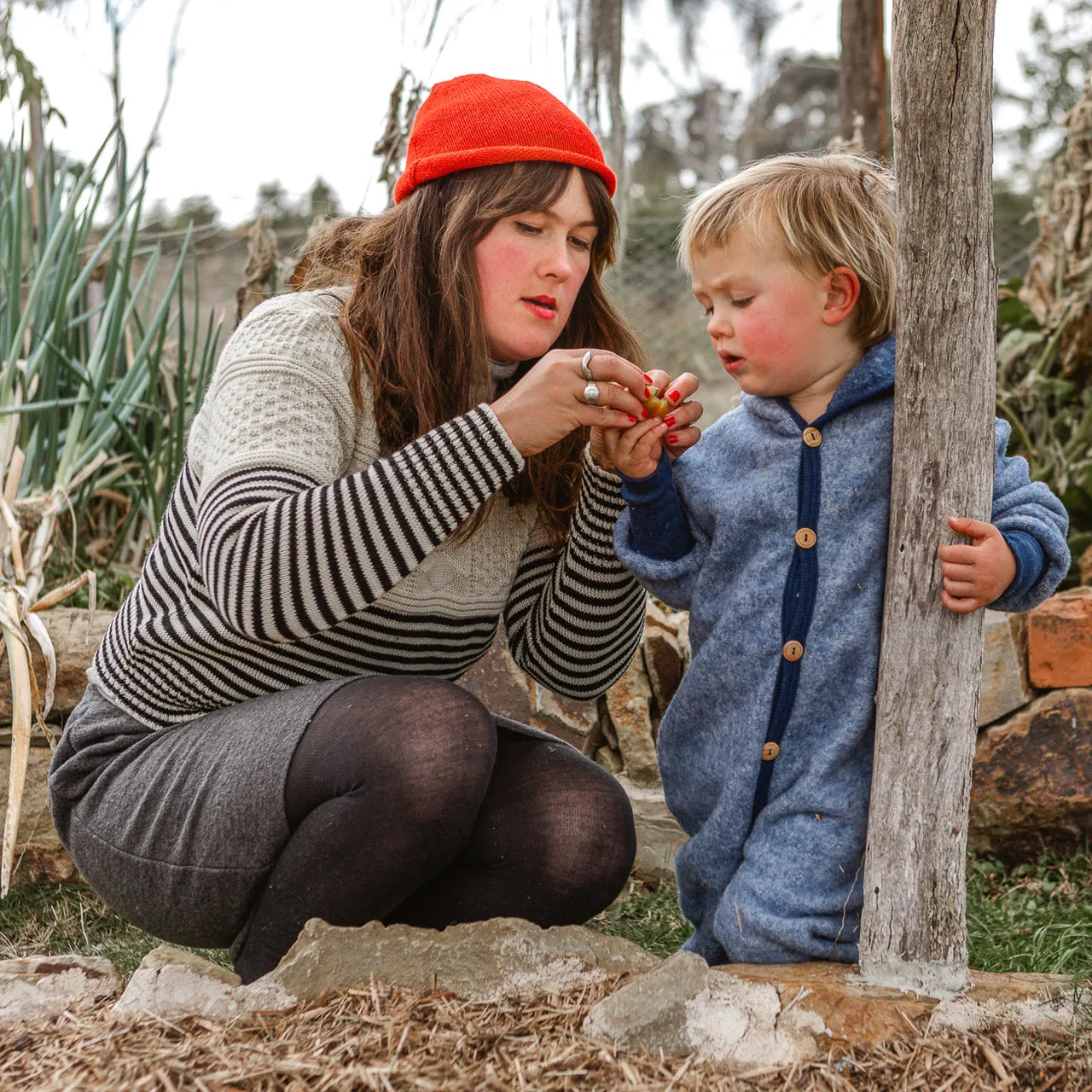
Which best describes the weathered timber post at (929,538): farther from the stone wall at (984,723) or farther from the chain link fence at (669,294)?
the chain link fence at (669,294)

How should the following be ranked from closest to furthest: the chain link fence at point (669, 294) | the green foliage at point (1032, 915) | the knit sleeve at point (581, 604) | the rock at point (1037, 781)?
the knit sleeve at point (581, 604) → the green foliage at point (1032, 915) → the rock at point (1037, 781) → the chain link fence at point (669, 294)

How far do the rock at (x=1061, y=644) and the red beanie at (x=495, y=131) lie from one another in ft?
5.39

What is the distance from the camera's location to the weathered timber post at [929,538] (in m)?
1.69

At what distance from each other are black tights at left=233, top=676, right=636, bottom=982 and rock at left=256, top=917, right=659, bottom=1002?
0.11m

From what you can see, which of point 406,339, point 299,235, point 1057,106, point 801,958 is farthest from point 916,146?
point 1057,106

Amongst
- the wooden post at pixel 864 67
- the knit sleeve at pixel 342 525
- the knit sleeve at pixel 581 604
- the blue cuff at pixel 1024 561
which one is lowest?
the knit sleeve at pixel 581 604

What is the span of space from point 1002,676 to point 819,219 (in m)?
1.49

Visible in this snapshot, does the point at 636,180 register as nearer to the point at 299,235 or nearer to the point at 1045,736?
the point at 299,235

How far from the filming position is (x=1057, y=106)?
32.7 ft

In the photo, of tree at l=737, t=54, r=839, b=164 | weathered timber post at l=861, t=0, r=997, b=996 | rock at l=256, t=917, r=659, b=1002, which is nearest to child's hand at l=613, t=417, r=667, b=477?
weathered timber post at l=861, t=0, r=997, b=996

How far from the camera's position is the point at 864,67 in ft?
14.6

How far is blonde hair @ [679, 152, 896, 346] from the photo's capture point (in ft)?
6.18

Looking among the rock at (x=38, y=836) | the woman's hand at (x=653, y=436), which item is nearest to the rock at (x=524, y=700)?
the rock at (x=38, y=836)

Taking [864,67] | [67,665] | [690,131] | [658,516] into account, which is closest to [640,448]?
[658,516]
